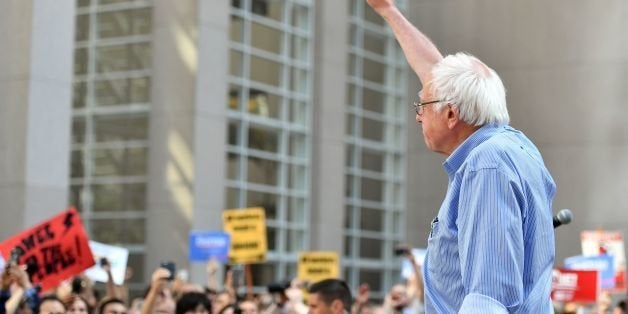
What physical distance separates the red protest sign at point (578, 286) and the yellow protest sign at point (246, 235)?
4.19 metres

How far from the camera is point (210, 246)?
58.3 feet

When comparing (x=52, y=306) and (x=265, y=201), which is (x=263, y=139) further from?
(x=52, y=306)

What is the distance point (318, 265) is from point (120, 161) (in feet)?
22.4

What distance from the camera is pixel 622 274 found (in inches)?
820

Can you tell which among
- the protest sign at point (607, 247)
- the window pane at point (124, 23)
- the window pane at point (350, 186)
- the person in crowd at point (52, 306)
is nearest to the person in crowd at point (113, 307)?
the person in crowd at point (52, 306)

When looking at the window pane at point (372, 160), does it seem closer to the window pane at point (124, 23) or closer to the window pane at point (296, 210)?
the window pane at point (296, 210)

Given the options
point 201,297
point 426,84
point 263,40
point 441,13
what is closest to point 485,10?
point 441,13

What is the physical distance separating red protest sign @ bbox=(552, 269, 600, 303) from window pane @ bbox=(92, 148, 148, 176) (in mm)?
10323

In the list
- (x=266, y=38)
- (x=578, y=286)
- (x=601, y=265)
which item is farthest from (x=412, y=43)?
(x=266, y=38)

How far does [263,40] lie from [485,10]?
6.88 metres

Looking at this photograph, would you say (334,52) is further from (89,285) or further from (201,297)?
(201,297)

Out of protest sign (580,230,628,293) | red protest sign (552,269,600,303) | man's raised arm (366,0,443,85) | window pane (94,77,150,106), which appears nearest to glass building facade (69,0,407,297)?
window pane (94,77,150,106)

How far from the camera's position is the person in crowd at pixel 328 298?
8797 millimetres

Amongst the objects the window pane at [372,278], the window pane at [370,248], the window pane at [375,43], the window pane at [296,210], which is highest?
the window pane at [375,43]
